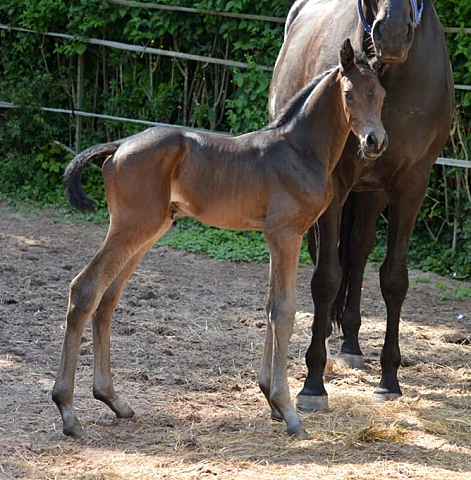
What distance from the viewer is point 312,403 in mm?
4750

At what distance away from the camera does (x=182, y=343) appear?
5820 mm

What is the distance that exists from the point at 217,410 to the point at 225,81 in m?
5.77

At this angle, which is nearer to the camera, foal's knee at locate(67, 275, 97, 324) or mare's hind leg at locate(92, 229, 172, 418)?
foal's knee at locate(67, 275, 97, 324)

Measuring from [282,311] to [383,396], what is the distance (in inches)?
45.4

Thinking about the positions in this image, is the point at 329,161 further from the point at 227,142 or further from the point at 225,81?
the point at 225,81

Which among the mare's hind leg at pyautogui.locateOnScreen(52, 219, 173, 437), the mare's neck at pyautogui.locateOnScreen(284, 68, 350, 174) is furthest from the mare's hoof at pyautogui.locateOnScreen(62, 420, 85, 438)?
the mare's neck at pyautogui.locateOnScreen(284, 68, 350, 174)

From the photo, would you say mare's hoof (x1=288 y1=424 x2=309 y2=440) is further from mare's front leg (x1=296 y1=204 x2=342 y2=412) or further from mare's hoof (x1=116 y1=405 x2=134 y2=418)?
mare's hoof (x1=116 y1=405 x2=134 y2=418)

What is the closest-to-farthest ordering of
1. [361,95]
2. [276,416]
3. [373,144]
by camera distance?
[373,144] < [361,95] < [276,416]

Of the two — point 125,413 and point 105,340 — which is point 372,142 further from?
point 125,413

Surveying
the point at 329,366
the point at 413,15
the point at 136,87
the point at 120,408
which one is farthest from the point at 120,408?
the point at 136,87

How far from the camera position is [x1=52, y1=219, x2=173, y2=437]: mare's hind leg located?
410 centimetres

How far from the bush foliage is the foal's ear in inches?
173

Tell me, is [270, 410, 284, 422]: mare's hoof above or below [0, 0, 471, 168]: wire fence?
below

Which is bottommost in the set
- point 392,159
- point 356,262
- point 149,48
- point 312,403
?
point 312,403
